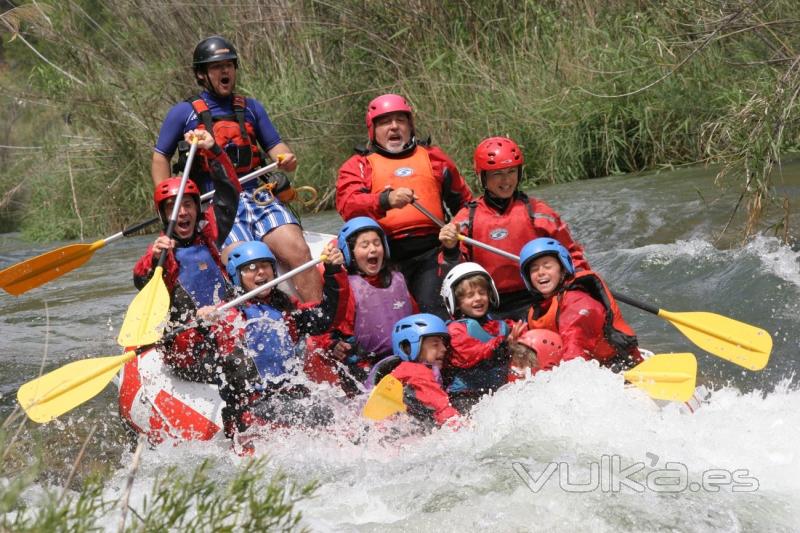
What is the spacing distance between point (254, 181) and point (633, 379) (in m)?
2.44

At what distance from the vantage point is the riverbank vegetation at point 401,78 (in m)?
10.2

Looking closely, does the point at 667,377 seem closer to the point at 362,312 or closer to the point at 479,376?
the point at 479,376

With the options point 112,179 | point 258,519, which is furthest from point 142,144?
point 258,519

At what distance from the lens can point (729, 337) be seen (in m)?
5.15

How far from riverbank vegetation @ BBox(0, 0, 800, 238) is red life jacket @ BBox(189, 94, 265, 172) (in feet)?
15.9

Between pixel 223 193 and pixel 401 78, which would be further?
pixel 401 78

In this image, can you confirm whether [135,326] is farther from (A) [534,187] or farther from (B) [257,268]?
(A) [534,187]

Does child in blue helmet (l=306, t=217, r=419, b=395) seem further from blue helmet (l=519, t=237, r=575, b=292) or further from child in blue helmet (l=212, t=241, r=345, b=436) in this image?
blue helmet (l=519, t=237, r=575, b=292)

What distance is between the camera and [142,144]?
11672mm

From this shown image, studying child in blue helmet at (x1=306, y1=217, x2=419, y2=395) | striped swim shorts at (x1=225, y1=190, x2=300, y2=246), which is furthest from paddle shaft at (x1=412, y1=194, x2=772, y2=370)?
striped swim shorts at (x1=225, y1=190, x2=300, y2=246)

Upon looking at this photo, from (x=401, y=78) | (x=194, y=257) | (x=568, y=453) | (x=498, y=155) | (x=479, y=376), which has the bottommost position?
(x=568, y=453)

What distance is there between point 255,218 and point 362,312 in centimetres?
87

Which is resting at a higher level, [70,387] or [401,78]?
[401,78]

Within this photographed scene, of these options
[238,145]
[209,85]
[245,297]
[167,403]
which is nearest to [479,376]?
[245,297]
